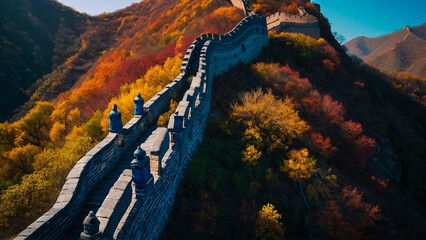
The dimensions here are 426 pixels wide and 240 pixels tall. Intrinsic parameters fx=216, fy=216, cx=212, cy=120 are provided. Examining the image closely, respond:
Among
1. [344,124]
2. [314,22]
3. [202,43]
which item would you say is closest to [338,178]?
[344,124]

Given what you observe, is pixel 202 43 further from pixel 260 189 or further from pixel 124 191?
pixel 124 191

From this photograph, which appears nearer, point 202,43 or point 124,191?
point 124,191

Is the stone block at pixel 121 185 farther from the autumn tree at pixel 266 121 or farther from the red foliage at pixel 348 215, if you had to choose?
the red foliage at pixel 348 215

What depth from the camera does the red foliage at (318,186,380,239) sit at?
12859mm

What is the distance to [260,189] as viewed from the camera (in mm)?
11797

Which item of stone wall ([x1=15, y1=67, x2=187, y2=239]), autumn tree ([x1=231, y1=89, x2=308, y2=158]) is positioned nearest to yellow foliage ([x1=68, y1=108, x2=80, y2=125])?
stone wall ([x1=15, y1=67, x2=187, y2=239])

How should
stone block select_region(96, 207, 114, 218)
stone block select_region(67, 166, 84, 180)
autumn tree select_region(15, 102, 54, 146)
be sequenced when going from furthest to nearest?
autumn tree select_region(15, 102, 54, 146) → stone block select_region(67, 166, 84, 180) → stone block select_region(96, 207, 114, 218)

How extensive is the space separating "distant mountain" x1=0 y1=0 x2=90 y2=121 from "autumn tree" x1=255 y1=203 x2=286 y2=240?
50.9m

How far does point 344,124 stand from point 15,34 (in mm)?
75966

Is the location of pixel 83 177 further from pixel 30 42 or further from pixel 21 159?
pixel 30 42

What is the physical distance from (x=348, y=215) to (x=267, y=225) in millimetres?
7324

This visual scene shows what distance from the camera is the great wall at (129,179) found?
15.3ft

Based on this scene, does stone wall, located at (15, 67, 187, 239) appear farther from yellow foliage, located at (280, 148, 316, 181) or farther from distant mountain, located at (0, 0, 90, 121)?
distant mountain, located at (0, 0, 90, 121)

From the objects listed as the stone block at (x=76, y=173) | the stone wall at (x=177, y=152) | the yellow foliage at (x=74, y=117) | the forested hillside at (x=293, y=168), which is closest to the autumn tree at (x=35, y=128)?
the yellow foliage at (x=74, y=117)
